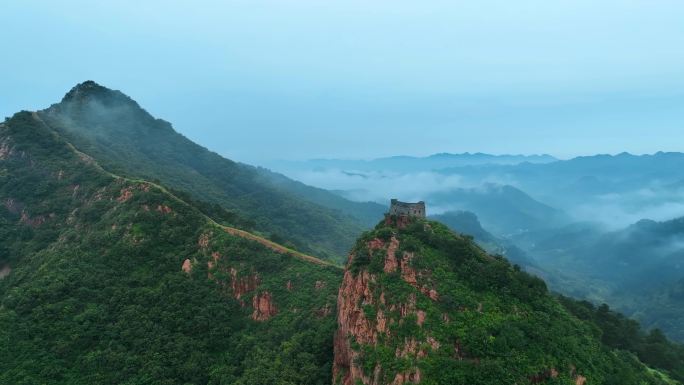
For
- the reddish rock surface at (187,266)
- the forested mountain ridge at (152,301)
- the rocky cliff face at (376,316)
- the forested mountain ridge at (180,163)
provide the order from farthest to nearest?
the forested mountain ridge at (180,163) → the reddish rock surface at (187,266) → the forested mountain ridge at (152,301) → the rocky cliff face at (376,316)

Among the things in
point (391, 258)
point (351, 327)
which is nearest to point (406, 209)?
point (391, 258)

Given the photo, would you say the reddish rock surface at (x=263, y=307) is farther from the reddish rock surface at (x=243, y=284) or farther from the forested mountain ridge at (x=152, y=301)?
the reddish rock surface at (x=243, y=284)

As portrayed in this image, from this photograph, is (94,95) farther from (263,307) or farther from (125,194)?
(263,307)

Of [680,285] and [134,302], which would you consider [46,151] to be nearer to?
[134,302]

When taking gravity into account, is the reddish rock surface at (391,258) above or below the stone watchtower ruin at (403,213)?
below

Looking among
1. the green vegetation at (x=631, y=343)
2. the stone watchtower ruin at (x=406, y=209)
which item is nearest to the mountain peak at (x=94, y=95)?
the stone watchtower ruin at (x=406, y=209)

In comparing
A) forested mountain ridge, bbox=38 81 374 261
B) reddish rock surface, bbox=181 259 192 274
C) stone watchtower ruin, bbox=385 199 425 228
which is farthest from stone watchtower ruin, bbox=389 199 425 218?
forested mountain ridge, bbox=38 81 374 261
